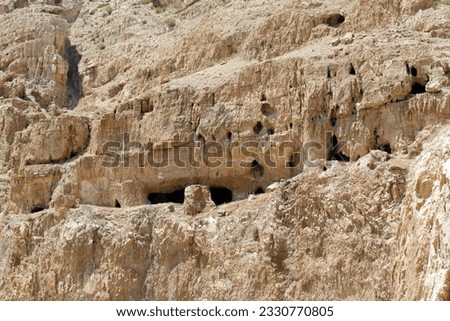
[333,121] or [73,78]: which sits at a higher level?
[333,121]

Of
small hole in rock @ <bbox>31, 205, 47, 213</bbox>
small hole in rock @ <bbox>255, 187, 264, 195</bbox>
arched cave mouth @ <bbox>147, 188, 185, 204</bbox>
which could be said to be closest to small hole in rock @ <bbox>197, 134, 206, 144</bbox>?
arched cave mouth @ <bbox>147, 188, 185, 204</bbox>

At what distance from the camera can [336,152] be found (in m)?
25.2

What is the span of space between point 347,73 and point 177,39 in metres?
10.2

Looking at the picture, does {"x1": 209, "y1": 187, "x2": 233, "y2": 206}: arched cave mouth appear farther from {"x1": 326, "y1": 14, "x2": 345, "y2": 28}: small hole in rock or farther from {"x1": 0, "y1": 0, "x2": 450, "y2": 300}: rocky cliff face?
{"x1": 326, "y1": 14, "x2": 345, "y2": 28}: small hole in rock

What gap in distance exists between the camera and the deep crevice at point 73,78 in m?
36.2

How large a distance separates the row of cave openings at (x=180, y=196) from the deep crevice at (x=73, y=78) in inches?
354

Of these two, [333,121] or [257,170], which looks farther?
[257,170]

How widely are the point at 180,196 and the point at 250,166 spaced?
3.15 meters

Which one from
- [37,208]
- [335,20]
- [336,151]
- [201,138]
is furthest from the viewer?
[335,20]

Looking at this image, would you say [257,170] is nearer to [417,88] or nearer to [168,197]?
[168,197]

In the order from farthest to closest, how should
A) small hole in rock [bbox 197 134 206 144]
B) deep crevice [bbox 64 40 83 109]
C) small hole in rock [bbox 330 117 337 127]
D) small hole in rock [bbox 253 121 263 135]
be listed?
1. deep crevice [bbox 64 40 83 109]
2. small hole in rock [bbox 197 134 206 144]
3. small hole in rock [bbox 253 121 263 135]
4. small hole in rock [bbox 330 117 337 127]

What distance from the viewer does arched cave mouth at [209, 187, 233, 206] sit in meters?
27.9

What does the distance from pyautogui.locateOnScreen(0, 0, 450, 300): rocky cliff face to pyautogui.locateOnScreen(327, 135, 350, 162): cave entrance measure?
0.06 m

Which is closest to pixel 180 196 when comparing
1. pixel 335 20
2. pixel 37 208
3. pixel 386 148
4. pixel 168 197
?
pixel 168 197
